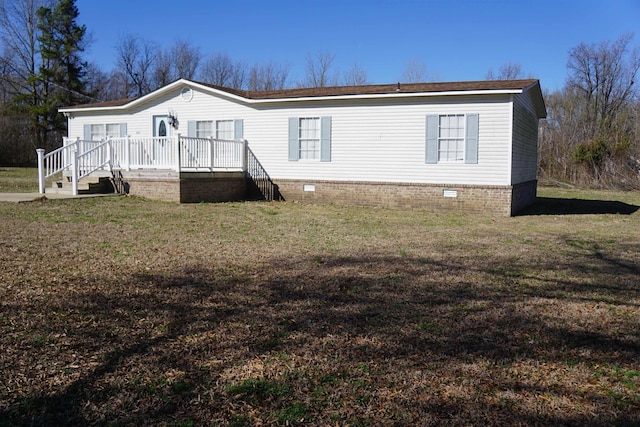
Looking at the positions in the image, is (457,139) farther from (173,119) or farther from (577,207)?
(173,119)

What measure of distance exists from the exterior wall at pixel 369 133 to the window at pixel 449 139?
0.16 m

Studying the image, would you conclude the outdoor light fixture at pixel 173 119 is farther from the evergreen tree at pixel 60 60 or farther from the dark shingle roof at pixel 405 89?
the evergreen tree at pixel 60 60

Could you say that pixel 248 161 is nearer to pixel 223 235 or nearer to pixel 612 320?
pixel 223 235

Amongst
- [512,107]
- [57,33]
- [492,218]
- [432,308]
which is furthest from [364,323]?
[57,33]

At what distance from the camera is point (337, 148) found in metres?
16.1

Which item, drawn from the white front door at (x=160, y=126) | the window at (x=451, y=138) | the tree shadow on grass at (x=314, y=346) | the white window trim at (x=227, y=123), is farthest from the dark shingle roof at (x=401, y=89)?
the tree shadow on grass at (x=314, y=346)

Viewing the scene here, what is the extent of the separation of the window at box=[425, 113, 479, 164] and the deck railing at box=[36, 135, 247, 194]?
239 inches

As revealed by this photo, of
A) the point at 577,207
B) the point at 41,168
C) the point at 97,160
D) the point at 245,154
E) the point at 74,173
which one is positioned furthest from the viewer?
the point at 245,154

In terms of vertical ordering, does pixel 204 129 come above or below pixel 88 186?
above

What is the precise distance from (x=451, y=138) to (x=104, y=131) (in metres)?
12.5

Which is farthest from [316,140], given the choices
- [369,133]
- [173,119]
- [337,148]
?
[173,119]

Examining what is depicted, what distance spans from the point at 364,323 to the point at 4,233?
6905mm

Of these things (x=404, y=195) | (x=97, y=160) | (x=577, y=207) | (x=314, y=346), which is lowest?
(x=314, y=346)

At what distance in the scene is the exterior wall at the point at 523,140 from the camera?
14.8 meters
